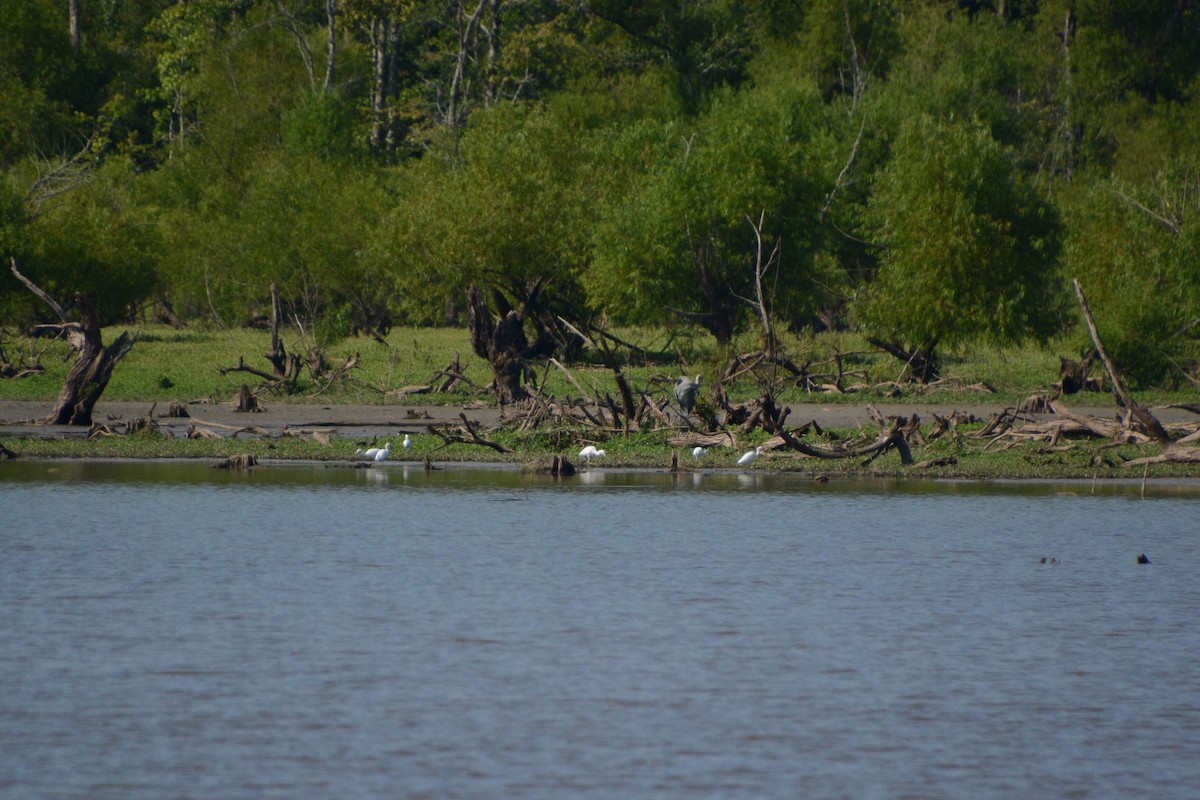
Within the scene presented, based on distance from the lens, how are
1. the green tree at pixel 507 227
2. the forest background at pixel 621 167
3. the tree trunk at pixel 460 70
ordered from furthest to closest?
the tree trunk at pixel 460 70
the green tree at pixel 507 227
the forest background at pixel 621 167

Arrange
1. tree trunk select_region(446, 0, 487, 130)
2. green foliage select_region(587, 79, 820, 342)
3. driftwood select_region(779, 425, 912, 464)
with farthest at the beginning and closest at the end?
tree trunk select_region(446, 0, 487, 130)
green foliage select_region(587, 79, 820, 342)
driftwood select_region(779, 425, 912, 464)

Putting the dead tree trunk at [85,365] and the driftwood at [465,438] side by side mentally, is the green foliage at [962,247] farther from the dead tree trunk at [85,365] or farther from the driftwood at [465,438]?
the dead tree trunk at [85,365]

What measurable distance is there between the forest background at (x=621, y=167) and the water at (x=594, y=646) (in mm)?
6199

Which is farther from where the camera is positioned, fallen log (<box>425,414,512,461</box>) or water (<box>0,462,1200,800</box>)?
fallen log (<box>425,414,512,461</box>)

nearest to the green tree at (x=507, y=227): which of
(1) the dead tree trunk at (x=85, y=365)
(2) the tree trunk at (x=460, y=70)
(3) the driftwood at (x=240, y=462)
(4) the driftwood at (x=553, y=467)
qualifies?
(2) the tree trunk at (x=460, y=70)

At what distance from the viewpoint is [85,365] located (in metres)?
26.6

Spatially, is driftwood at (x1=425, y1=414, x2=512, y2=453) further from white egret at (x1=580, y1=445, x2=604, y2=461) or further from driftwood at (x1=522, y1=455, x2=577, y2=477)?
white egret at (x1=580, y1=445, x2=604, y2=461)

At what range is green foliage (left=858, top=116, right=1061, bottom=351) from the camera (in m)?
37.6

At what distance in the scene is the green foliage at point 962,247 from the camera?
37.6 metres

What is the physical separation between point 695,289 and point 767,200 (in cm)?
293

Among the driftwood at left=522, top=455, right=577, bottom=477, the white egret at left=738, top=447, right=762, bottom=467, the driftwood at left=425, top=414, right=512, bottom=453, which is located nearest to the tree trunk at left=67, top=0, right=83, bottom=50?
the driftwood at left=425, top=414, right=512, bottom=453

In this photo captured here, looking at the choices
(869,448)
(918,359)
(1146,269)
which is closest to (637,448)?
(869,448)

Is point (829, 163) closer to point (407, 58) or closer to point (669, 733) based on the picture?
point (407, 58)

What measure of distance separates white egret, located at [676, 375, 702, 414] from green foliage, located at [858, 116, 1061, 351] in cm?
1416
